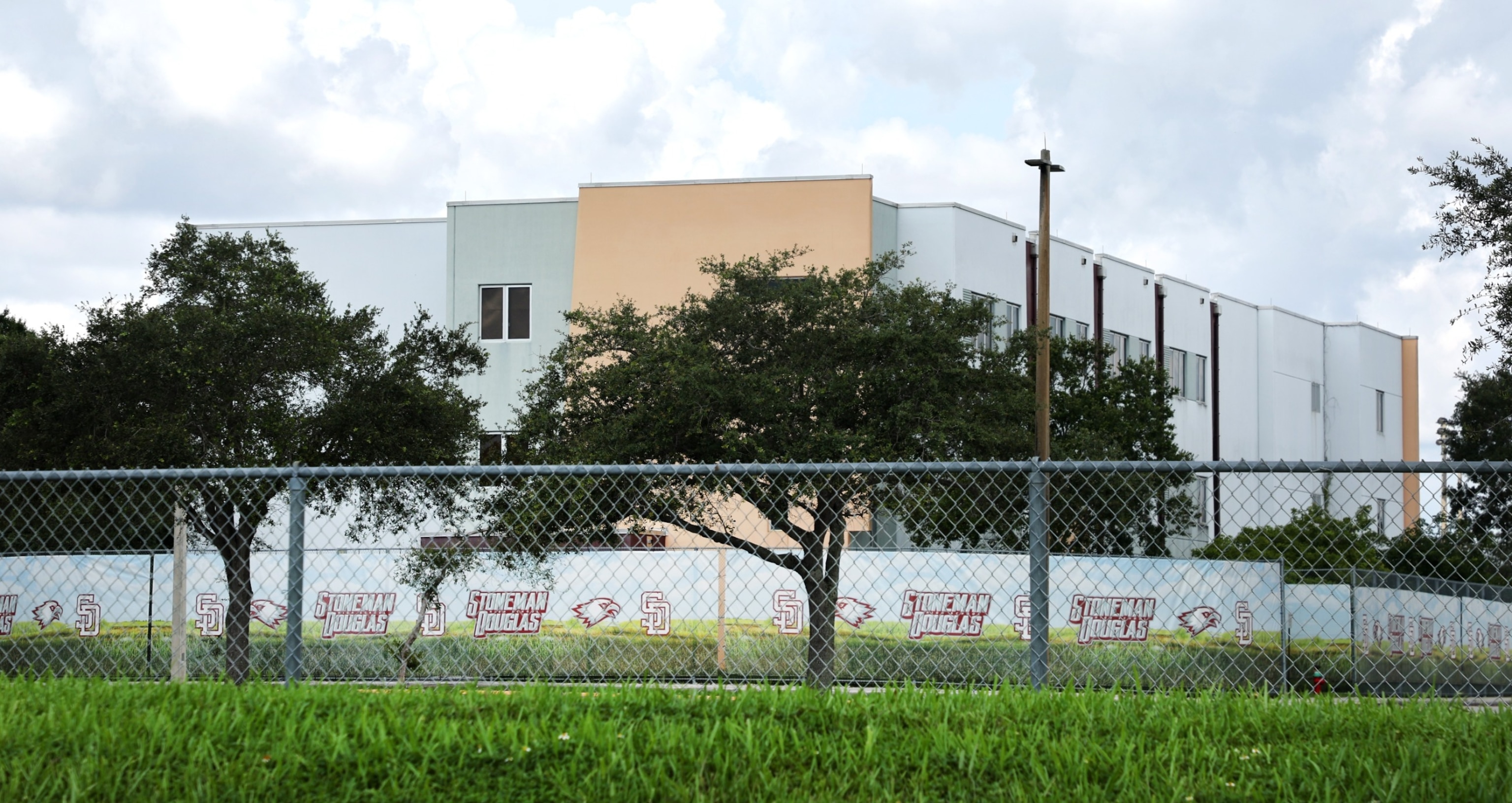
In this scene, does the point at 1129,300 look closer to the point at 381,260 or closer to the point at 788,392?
the point at 381,260

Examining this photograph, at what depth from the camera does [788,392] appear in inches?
695

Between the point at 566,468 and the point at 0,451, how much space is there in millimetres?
14564

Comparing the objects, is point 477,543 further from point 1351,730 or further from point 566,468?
point 1351,730

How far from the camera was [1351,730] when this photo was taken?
15.0 feet

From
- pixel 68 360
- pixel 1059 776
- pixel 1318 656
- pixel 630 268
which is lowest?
pixel 1318 656

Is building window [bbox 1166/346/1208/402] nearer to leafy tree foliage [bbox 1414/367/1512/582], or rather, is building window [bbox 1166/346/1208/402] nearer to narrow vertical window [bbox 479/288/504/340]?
leafy tree foliage [bbox 1414/367/1512/582]

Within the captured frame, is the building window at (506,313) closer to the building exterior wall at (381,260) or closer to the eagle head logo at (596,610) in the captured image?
the building exterior wall at (381,260)

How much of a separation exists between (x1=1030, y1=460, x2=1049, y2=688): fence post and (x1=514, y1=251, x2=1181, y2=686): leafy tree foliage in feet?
32.4

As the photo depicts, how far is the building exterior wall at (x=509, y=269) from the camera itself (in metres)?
31.6

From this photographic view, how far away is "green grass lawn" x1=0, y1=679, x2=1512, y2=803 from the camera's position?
399 cm

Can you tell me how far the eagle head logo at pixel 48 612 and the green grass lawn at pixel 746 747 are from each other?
724cm

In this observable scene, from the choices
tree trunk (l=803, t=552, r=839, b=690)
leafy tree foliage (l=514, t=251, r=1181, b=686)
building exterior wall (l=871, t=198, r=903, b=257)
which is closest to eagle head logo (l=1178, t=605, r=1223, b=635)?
tree trunk (l=803, t=552, r=839, b=690)

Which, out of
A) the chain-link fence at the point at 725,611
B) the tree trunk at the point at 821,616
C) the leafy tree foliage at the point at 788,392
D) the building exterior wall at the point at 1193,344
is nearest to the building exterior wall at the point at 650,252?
the building exterior wall at the point at 1193,344

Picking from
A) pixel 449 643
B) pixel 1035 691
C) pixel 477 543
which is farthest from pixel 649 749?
pixel 477 543
